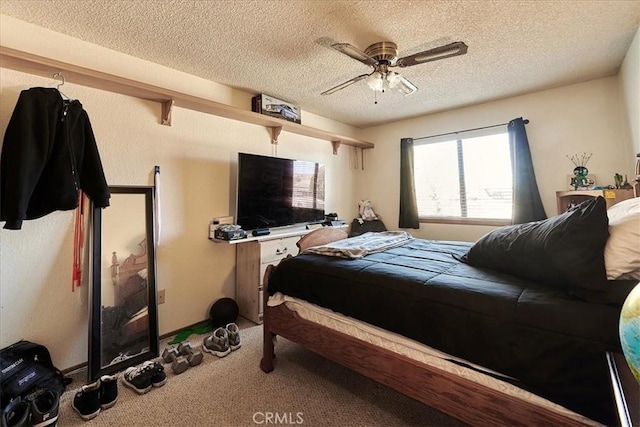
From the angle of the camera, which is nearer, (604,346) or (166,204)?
(604,346)

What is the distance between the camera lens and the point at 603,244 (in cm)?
102

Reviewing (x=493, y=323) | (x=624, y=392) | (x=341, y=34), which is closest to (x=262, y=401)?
(x=493, y=323)

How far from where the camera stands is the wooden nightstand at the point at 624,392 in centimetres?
59

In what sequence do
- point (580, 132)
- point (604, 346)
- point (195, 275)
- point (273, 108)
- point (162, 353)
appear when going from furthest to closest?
point (273, 108) → point (580, 132) → point (195, 275) → point (162, 353) → point (604, 346)

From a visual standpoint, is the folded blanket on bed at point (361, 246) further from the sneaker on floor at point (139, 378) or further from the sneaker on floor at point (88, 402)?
the sneaker on floor at point (88, 402)

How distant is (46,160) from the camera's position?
1.67m

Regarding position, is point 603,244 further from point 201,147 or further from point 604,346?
point 201,147

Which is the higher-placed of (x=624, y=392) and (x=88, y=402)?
(x=624, y=392)

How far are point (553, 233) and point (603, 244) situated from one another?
151 mm

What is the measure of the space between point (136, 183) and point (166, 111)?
654mm

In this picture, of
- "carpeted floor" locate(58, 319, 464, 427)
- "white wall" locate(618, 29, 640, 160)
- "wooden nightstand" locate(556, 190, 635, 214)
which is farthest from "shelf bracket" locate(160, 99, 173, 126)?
"wooden nightstand" locate(556, 190, 635, 214)

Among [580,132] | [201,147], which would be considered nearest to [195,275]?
[201,147]

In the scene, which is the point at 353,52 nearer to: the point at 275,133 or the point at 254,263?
the point at 275,133

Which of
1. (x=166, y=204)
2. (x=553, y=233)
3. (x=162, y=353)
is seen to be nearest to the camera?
(x=553, y=233)
